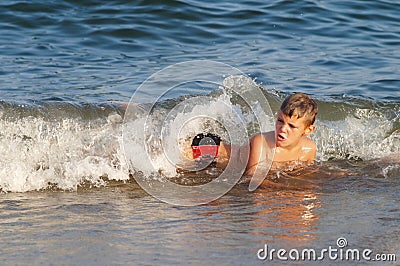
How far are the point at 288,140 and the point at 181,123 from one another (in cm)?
139

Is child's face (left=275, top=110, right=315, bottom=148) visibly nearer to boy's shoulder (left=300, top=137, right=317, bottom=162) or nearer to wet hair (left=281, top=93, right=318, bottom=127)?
wet hair (left=281, top=93, right=318, bottom=127)

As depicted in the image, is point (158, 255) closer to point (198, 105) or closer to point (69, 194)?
point (69, 194)

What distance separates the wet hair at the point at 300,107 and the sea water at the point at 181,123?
511mm

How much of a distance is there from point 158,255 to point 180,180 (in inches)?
77.3

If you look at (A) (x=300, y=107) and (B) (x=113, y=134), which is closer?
(A) (x=300, y=107)

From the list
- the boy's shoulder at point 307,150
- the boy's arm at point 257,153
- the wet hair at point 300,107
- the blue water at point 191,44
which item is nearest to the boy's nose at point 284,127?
the wet hair at point 300,107

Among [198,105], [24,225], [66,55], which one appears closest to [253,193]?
[24,225]

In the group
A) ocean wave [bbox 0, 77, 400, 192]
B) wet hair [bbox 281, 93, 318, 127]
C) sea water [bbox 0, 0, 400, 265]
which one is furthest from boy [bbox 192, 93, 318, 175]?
ocean wave [bbox 0, 77, 400, 192]

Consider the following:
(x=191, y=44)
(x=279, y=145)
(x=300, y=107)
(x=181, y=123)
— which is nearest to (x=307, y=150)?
(x=279, y=145)

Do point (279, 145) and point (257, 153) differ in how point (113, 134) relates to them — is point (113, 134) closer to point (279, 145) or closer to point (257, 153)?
point (257, 153)

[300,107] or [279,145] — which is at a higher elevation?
[300,107]

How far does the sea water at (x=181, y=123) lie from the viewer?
403 centimetres

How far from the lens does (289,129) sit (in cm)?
561

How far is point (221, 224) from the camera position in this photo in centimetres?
431
